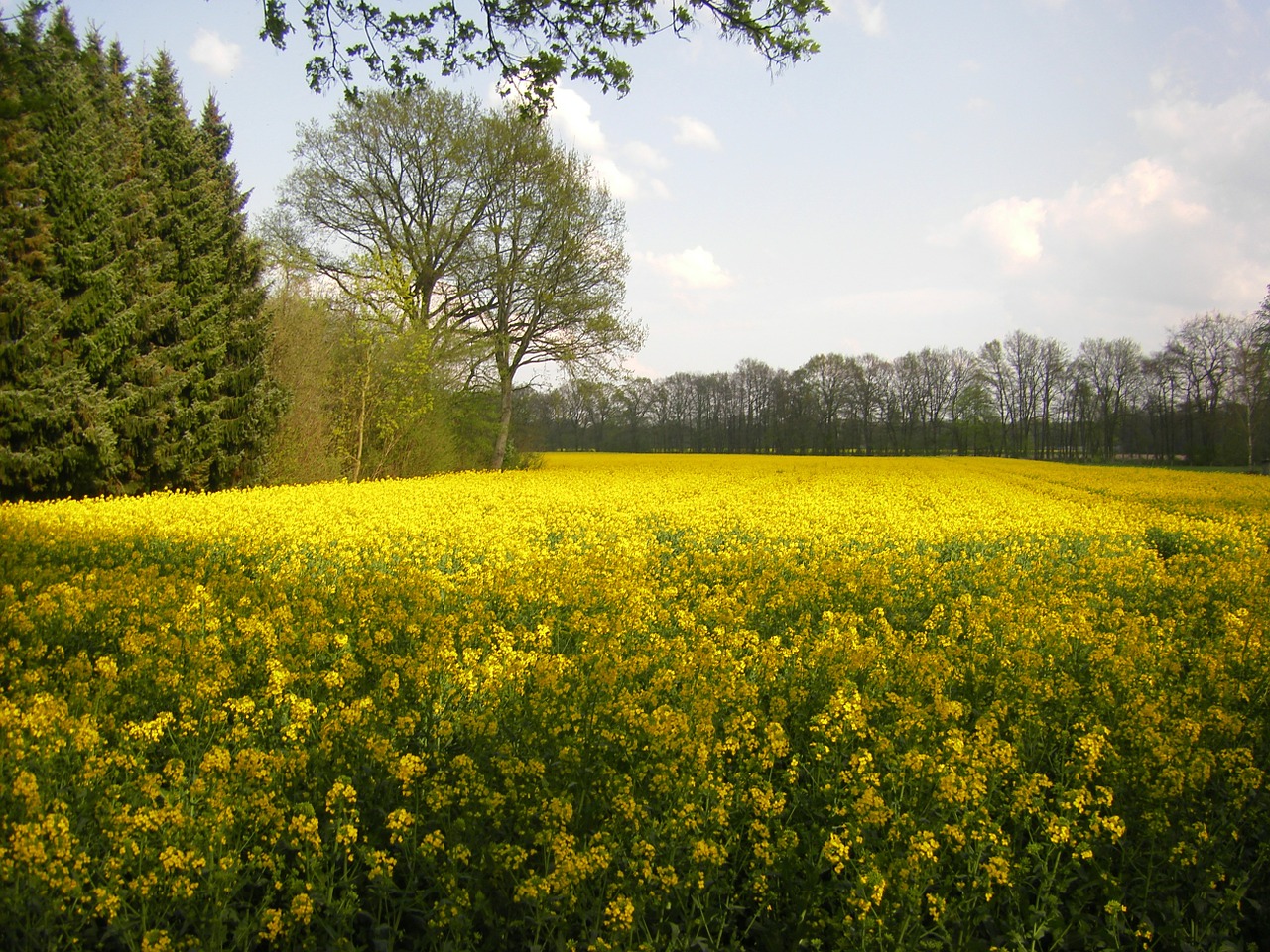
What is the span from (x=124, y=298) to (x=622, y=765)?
817 inches

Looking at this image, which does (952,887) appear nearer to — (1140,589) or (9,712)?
(9,712)

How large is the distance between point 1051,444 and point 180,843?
284 ft

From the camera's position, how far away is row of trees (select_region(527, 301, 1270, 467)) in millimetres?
63250

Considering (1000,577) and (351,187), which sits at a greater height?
(351,187)

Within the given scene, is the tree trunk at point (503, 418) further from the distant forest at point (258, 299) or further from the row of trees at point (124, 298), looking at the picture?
the row of trees at point (124, 298)

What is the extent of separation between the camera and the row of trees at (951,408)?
63.2 meters

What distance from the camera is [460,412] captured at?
31891 mm

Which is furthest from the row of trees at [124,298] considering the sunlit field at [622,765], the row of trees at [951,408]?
the row of trees at [951,408]

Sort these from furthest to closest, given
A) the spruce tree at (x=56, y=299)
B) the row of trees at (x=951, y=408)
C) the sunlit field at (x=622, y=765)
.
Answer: the row of trees at (x=951, y=408)
the spruce tree at (x=56, y=299)
the sunlit field at (x=622, y=765)

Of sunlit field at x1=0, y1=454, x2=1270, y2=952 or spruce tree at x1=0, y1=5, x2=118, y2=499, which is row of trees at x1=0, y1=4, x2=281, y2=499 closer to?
spruce tree at x1=0, y1=5, x2=118, y2=499

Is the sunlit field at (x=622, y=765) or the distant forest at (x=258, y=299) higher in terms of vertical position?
the distant forest at (x=258, y=299)

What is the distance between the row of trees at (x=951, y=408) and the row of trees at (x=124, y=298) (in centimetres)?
3959

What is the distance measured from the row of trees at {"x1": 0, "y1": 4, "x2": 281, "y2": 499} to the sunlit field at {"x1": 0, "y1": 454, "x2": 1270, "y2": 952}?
39.2 ft

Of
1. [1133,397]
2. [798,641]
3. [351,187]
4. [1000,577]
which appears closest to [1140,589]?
[1000,577]
